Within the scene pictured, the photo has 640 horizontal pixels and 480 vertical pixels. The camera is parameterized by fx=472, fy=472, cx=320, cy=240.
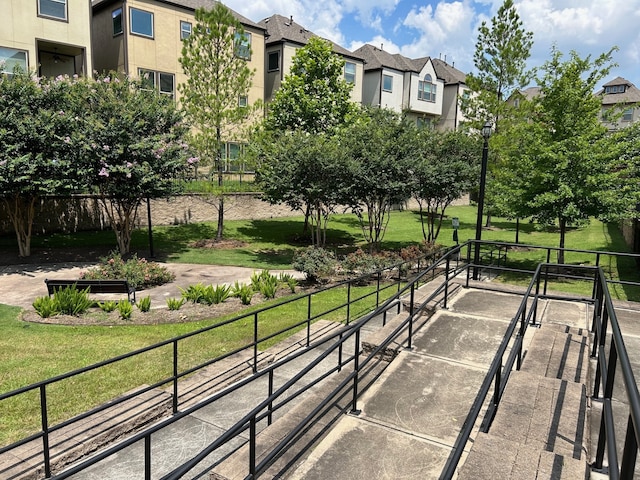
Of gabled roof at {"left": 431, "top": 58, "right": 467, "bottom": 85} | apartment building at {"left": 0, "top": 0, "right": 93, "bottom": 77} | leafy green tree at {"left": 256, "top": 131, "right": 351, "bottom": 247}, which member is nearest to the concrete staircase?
leafy green tree at {"left": 256, "top": 131, "right": 351, "bottom": 247}

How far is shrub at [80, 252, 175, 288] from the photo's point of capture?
1413 centimetres

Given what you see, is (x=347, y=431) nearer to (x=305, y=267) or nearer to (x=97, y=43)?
(x=305, y=267)

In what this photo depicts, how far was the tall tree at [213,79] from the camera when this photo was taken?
2214cm

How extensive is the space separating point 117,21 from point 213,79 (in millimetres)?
10447

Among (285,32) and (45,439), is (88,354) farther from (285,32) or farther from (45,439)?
(285,32)

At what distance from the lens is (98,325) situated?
10.6 metres

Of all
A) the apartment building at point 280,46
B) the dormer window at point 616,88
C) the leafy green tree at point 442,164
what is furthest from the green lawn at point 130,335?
the dormer window at point 616,88

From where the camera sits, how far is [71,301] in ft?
36.1

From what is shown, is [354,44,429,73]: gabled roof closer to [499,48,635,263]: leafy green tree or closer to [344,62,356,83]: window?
[344,62,356,83]: window

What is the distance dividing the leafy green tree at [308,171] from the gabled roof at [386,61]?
93.2 ft

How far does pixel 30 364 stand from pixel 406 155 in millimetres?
14246

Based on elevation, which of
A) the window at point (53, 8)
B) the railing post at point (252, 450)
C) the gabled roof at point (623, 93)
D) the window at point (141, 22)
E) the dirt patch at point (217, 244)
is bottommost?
the dirt patch at point (217, 244)

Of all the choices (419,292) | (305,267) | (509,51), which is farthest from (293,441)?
(509,51)

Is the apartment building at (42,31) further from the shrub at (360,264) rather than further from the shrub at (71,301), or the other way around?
the shrub at (360,264)
